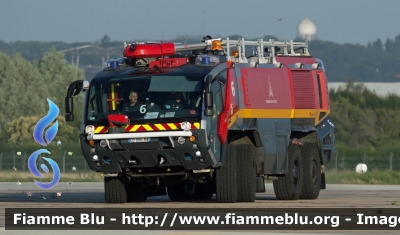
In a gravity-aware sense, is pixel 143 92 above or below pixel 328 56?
above

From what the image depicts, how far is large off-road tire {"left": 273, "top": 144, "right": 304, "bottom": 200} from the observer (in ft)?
81.0

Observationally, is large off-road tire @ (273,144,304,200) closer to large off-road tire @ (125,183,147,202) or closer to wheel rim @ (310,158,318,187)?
wheel rim @ (310,158,318,187)

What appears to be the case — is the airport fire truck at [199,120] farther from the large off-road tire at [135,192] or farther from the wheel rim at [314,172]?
the wheel rim at [314,172]

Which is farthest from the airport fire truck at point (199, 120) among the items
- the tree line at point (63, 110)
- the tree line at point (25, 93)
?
the tree line at point (25, 93)

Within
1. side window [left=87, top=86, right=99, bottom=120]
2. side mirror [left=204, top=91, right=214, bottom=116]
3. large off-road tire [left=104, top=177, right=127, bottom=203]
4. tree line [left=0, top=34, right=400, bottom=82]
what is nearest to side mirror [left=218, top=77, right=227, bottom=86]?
side mirror [left=204, top=91, right=214, bottom=116]

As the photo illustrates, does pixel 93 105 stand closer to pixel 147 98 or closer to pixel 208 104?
pixel 147 98

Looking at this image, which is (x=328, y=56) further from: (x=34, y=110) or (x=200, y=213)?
(x=200, y=213)

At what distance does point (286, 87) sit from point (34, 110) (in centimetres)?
6222

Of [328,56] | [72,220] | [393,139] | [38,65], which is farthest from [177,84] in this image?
[328,56]

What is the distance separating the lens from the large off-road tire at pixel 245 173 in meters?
22.6

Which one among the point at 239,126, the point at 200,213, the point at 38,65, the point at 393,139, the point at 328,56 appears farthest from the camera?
the point at 328,56

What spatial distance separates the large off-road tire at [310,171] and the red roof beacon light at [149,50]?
4.82 m

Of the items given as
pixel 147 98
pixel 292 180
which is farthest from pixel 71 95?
pixel 292 180

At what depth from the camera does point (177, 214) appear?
18.8 m
